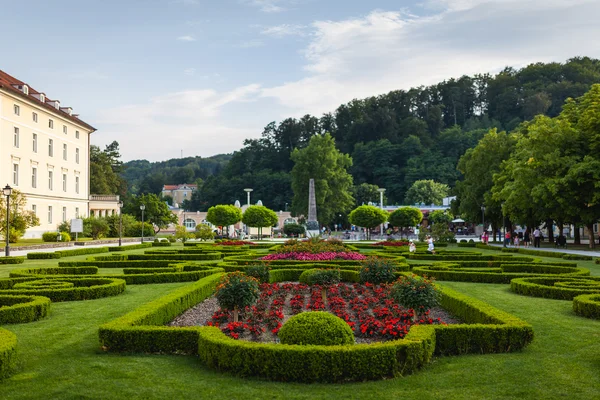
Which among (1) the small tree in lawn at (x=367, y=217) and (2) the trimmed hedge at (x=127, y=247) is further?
(1) the small tree in lawn at (x=367, y=217)

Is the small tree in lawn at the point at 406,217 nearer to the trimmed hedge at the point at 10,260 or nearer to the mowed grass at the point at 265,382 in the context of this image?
the trimmed hedge at the point at 10,260

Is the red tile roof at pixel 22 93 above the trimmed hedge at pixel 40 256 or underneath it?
above

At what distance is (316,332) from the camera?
7293 mm

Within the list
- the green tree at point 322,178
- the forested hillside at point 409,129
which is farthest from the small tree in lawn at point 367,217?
the forested hillside at point 409,129

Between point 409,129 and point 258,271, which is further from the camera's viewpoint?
point 409,129

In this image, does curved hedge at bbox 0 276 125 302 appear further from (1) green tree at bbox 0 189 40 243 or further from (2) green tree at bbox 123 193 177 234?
(2) green tree at bbox 123 193 177 234

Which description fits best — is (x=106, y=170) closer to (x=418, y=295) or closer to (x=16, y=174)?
(x=16, y=174)

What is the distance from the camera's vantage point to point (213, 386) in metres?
6.44

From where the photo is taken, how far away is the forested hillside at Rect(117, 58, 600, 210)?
88625 mm

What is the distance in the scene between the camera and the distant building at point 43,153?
38.1 m

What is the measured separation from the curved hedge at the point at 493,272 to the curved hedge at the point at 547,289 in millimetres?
900

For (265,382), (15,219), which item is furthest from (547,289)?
(15,219)

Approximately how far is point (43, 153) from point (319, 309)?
3871 centimetres

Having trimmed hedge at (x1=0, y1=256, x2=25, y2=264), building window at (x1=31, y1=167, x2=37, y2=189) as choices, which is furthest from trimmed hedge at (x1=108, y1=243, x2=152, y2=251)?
building window at (x1=31, y1=167, x2=37, y2=189)
